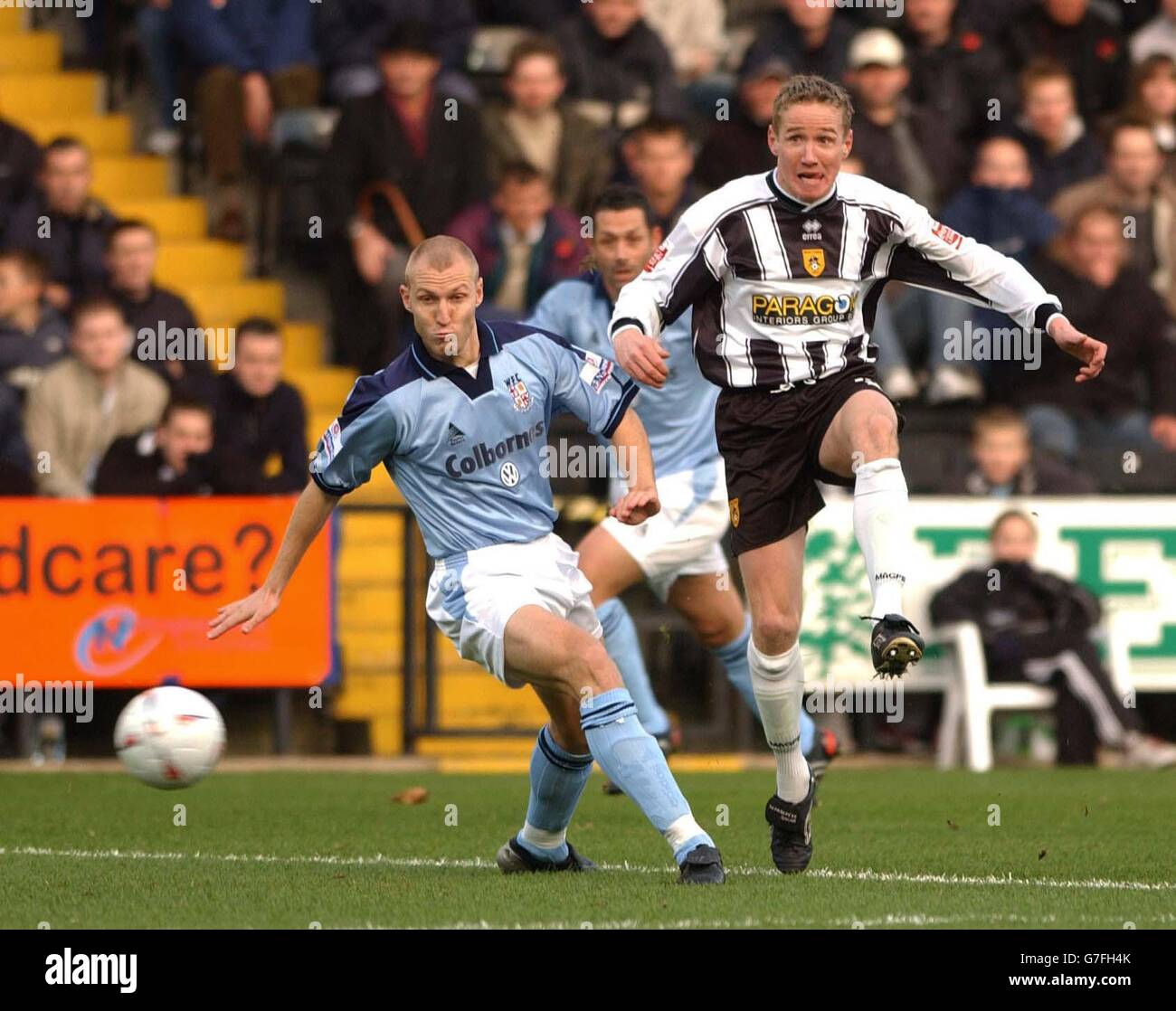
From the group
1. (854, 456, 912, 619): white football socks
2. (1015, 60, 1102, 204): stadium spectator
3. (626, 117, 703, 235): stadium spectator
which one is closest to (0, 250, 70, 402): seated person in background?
(626, 117, 703, 235): stadium spectator

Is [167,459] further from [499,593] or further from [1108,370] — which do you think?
[499,593]

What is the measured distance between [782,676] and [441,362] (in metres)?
1.51

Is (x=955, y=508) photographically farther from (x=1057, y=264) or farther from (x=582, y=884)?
(x=582, y=884)

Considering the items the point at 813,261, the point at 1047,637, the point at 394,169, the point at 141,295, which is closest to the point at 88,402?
the point at 141,295

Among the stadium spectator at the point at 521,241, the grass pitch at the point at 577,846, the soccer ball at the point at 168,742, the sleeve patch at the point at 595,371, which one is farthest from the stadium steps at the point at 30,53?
the sleeve patch at the point at 595,371

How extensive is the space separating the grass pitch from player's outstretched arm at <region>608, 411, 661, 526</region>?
43.3 inches

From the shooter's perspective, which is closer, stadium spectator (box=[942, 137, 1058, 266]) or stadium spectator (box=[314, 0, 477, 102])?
stadium spectator (box=[942, 137, 1058, 266])

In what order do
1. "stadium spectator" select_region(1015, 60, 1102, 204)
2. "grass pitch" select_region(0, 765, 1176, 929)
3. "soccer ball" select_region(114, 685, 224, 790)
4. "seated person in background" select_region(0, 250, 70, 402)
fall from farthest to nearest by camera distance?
"stadium spectator" select_region(1015, 60, 1102, 204) → "seated person in background" select_region(0, 250, 70, 402) → "soccer ball" select_region(114, 685, 224, 790) → "grass pitch" select_region(0, 765, 1176, 929)

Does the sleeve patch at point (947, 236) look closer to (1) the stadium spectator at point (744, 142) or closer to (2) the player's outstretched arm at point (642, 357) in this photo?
(2) the player's outstretched arm at point (642, 357)

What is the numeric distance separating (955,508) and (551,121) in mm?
3757

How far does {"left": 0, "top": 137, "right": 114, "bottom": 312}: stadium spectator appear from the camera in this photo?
14141 millimetres

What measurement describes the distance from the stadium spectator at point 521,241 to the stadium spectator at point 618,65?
1.42 meters

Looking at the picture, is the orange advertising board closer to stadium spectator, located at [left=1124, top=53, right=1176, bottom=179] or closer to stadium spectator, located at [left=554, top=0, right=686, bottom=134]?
stadium spectator, located at [left=554, top=0, right=686, bottom=134]

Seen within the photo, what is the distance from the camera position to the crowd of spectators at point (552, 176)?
43.4ft
